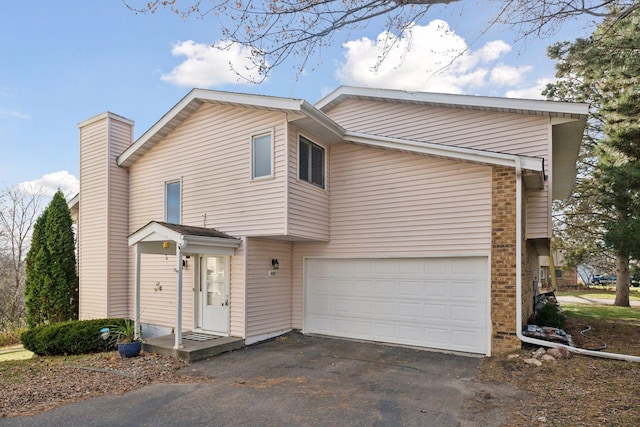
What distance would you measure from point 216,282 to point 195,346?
1.91 m

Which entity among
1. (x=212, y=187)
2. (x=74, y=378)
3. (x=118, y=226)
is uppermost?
(x=212, y=187)

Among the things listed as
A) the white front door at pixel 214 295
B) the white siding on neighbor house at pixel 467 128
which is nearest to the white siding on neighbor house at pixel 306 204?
the white front door at pixel 214 295

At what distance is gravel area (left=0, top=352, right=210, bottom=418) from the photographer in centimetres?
588

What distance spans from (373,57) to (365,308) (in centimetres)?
587

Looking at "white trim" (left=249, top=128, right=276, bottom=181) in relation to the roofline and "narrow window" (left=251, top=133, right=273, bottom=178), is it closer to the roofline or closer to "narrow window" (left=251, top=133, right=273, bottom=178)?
"narrow window" (left=251, top=133, right=273, bottom=178)

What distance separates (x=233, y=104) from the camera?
9.73m

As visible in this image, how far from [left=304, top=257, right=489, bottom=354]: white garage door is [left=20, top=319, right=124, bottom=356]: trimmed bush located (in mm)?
5124

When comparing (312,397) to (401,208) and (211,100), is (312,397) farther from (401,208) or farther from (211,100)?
(211,100)

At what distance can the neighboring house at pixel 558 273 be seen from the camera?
20656 millimetres

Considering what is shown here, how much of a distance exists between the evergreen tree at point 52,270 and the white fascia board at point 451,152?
31.9 ft

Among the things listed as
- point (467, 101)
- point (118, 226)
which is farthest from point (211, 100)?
point (467, 101)

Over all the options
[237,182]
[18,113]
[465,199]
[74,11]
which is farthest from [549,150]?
[18,113]

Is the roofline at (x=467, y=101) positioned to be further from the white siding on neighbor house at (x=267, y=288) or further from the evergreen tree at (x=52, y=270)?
the evergreen tree at (x=52, y=270)

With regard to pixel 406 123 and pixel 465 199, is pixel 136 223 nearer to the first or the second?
pixel 406 123
